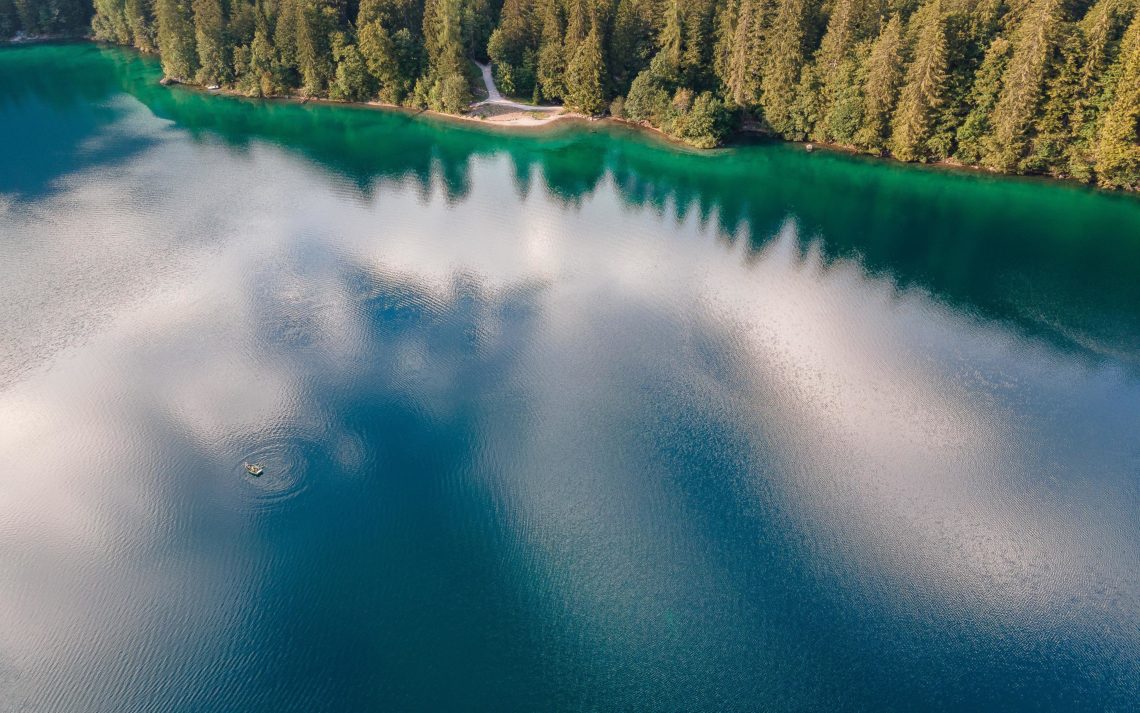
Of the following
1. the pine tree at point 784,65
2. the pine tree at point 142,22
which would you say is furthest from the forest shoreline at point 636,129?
the pine tree at point 142,22

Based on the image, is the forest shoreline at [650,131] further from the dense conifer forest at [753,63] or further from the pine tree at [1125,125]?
the pine tree at [1125,125]

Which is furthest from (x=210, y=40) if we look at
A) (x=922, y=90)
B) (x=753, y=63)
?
(x=922, y=90)

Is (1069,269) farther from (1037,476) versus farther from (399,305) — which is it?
(399,305)

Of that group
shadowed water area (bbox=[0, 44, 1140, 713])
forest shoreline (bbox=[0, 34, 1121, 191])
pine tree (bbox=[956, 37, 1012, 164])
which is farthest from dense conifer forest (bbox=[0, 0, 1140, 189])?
shadowed water area (bbox=[0, 44, 1140, 713])

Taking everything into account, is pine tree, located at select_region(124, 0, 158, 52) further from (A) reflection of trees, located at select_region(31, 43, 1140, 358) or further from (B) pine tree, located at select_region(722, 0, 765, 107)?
(B) pine tree, located at select_region(722, 0, 765, 107)

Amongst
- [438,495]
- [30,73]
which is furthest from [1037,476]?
[30,73]

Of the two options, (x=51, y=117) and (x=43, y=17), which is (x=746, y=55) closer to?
(x=51, y=117)
